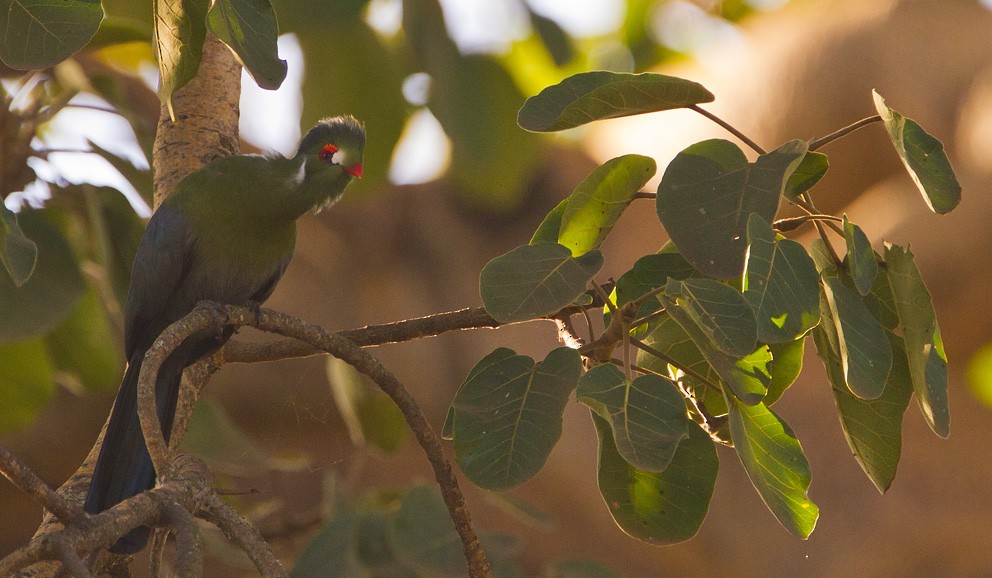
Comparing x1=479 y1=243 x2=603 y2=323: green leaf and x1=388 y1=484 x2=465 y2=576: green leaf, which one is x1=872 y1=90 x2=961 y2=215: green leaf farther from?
x1=388 y1=484 x2=465 y2=576: green leaf

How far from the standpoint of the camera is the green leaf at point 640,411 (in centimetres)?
116

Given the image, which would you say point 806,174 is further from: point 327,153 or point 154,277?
point 154,277

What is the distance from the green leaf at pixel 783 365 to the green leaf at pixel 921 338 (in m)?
0.17

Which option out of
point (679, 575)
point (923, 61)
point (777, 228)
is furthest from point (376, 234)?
point (777, 228)

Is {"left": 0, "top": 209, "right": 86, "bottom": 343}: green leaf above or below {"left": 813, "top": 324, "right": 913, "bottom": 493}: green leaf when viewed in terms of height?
above

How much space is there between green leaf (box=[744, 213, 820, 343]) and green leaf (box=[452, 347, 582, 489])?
27cm

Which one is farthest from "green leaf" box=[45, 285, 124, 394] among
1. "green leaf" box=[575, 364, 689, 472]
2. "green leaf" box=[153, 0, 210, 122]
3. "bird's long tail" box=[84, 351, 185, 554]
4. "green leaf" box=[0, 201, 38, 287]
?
"green leaf" box=[575, 364, 689, 472]

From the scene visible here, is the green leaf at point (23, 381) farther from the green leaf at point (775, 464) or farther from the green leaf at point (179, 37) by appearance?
the green leaf at point (775, 464)

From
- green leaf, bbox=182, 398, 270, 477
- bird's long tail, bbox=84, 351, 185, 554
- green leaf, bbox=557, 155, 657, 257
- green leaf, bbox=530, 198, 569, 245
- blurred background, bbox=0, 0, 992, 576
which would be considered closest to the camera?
green leaf, bbox=557, 155, 657, 257

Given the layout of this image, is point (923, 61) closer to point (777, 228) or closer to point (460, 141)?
point (460, 141)

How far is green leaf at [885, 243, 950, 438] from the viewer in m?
1.20

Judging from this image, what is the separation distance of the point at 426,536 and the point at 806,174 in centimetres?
131

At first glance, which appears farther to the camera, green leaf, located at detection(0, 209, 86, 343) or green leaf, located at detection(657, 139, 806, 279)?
green leaf, located at detection(0, 209, 86, 343)

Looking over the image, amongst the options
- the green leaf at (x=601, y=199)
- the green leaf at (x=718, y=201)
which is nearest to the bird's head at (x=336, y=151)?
the green leaf at (x=601, y=199)
